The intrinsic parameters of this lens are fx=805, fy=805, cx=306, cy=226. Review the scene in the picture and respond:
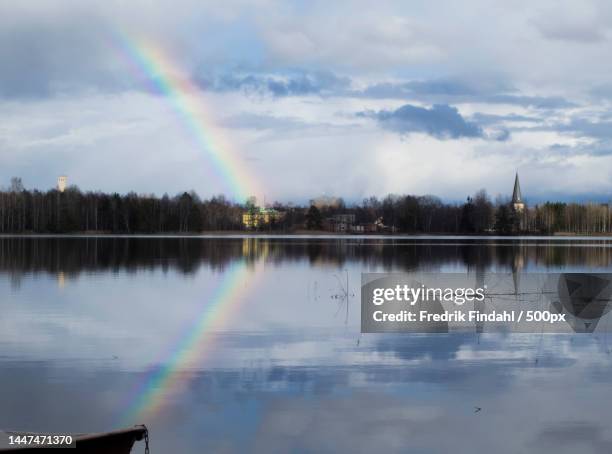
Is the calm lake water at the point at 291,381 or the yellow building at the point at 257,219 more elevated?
the yellow building at the point at 257,219

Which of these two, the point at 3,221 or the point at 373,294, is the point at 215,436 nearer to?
the point at 373,294

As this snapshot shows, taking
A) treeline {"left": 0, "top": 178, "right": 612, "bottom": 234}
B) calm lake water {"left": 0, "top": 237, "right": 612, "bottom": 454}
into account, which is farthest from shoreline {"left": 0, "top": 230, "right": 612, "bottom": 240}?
calm lake water {"left": 0, "top": 237, "right": 612, "bottom": 454}

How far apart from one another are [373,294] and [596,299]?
892 centimetres

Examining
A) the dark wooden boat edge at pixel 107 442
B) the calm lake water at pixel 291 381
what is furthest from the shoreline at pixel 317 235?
the dark wooden boat edge at pixel 107 442

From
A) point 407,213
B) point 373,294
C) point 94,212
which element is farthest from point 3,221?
point 373,294

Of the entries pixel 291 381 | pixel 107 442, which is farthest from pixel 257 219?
pixel 107 442

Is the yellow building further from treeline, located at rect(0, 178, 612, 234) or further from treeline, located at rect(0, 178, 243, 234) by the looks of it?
treeline, located at rect(0, 178, 243, 234)

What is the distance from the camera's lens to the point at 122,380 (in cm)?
1492

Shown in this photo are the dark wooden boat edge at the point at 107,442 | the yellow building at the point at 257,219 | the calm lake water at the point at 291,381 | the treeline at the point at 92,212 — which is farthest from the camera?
the yellow building at the point at 257,219

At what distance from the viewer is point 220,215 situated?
172375 millimetres

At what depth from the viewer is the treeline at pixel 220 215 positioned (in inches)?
5477

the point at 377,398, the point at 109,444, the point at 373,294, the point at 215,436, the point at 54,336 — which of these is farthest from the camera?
the point at 373,294

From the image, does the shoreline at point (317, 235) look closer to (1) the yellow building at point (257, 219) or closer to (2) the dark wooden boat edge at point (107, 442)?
(1) the yellow building at point (257, 219)

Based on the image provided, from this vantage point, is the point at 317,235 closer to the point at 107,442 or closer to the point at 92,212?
the point at 92,212
